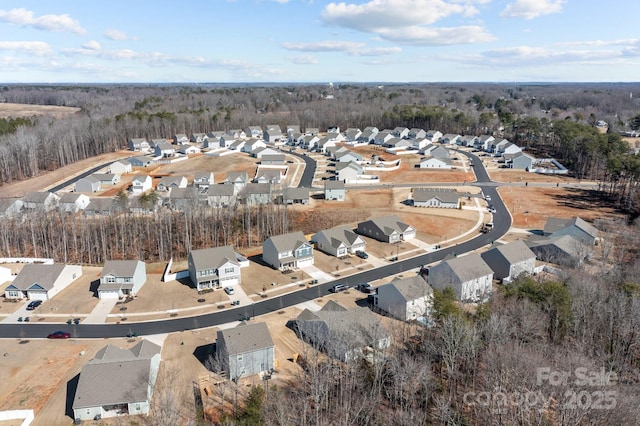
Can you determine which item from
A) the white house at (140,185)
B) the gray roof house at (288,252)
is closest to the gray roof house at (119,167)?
the white house at (140,185)

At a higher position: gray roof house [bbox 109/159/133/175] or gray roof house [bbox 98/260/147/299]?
gray roof house [bbox 109/159/133/175]

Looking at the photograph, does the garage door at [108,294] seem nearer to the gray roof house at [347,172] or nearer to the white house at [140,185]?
the white house at [140,185]

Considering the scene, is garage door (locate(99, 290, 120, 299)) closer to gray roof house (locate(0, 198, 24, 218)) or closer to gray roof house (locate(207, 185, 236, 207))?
gray roof house (locate(207, 185, 236, 207))

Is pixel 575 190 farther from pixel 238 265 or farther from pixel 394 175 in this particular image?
pixel 238 265

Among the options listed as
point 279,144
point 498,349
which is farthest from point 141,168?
point 498,349

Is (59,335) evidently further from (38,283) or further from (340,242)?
(340,242)

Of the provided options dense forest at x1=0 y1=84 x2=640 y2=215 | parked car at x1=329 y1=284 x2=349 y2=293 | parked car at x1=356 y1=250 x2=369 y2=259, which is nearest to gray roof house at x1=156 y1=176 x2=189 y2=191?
dense forest at x1=0 y1=84 x2=640 y2=215
